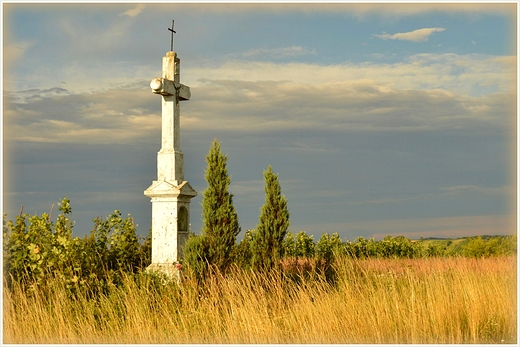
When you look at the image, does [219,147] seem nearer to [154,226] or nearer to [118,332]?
[154,226]

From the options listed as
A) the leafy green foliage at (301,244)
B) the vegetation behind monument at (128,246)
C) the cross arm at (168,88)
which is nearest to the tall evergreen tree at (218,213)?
the vegetation behind monument at (128,246)

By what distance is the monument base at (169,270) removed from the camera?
934 centimetres

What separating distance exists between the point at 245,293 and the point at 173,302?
1385 millimetres

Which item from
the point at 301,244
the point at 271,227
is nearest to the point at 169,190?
the point at 271,227

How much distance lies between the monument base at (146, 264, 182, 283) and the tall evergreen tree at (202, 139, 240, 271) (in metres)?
0.55

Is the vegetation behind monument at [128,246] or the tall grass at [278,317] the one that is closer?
the tall grass at [278,317]

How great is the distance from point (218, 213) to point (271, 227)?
1.11 m

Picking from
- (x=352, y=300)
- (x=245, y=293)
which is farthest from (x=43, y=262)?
(x=352, y=300)

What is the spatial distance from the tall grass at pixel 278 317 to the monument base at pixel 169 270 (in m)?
0.55

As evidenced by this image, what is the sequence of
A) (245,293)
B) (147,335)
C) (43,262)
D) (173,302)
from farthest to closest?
(43,262), (173,302), (245,293), (147,335)

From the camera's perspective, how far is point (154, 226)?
31.8 ft

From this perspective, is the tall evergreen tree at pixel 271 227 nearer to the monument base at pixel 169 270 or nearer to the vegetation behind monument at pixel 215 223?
the vegetation behind monument at pixel 215 223

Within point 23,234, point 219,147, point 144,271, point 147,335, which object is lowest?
point 147,335

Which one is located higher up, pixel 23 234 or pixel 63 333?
pixel 23 234
